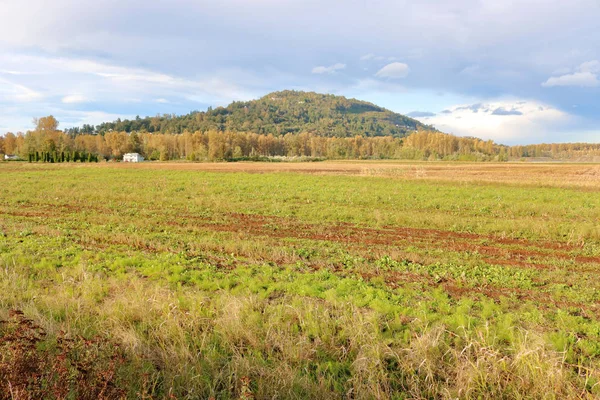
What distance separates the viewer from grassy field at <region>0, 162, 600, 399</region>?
16.1ft

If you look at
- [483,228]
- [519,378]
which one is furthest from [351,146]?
[519,378]

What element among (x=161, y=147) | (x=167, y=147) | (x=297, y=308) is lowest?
(x=297, y=308)

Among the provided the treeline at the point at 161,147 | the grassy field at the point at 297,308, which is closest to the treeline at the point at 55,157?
the treeline at the point at 161,147

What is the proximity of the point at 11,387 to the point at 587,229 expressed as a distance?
761 inches

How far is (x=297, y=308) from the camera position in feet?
23.9

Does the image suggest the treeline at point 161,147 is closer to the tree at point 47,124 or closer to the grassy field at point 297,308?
the tree at point 47,124

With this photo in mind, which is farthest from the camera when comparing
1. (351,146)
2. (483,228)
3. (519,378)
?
(351,146)

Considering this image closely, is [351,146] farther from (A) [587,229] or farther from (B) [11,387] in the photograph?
(B) [11,387]

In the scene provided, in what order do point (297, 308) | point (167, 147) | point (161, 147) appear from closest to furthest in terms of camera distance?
point (297, 308) < point (161, 147) < point (167, 147)

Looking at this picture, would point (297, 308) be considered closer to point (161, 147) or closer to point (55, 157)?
point (55, 157)

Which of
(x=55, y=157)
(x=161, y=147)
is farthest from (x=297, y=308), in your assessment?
(x=161, y=147)

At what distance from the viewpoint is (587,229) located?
50.5 feet

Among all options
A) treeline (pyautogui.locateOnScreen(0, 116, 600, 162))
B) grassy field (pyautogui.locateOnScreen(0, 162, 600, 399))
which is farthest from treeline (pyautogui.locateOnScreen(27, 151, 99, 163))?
grassy field (pyautogui.locateOnScreen(0, 162, 600, 399))

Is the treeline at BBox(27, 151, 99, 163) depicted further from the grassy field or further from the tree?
the grassy field
